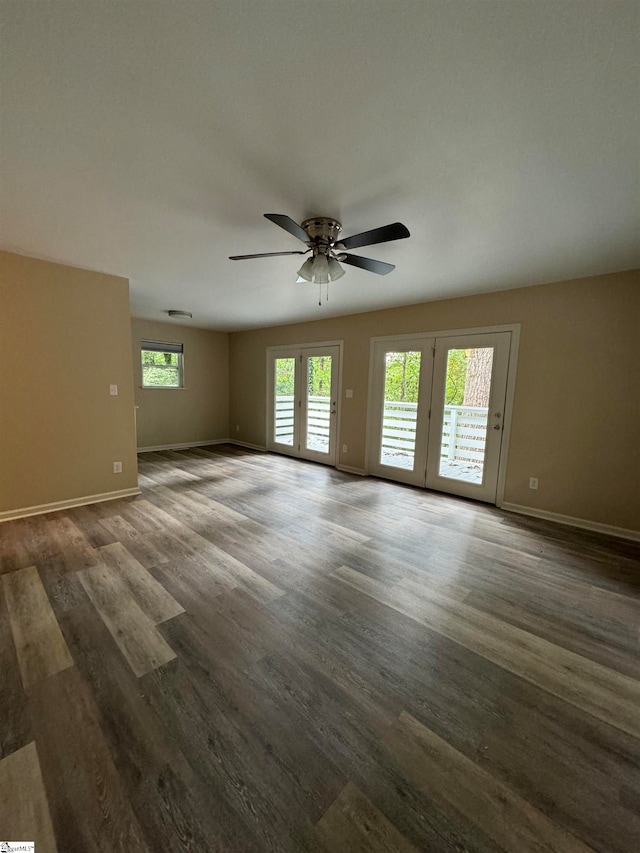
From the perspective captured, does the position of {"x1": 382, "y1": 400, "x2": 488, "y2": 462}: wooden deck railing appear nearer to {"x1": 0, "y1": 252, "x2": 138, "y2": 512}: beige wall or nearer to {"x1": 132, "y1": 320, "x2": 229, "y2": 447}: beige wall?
{"x1": 0, "y1": 252, "x2": 138, "y2": 512}: beige wall

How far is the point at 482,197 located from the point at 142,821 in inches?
121

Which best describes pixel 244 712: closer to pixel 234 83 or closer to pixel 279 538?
pixel 279 538

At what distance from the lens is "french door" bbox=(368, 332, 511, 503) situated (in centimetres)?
374

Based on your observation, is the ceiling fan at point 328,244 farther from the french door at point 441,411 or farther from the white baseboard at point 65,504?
the white baseboard at point 65,504

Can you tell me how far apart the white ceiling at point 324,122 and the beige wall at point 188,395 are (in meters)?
3.48

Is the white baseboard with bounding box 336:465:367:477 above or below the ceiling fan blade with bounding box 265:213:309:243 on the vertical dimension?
below

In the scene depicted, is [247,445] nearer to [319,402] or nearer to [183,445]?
[183,445]

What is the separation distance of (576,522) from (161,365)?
670 cm

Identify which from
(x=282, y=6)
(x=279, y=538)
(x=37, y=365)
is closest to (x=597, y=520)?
(x=279, y=538)

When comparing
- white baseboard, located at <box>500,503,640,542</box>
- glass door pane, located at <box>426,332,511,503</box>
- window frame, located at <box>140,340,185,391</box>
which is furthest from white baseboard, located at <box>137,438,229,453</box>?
white baseboard, located at <box>500,503,640,542</box>

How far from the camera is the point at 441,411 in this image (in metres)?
4.11

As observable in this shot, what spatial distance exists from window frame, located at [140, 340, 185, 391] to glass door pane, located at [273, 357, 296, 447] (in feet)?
6.31

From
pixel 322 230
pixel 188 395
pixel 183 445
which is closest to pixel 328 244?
pixel 322 230

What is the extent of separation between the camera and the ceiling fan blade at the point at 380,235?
1.83m
